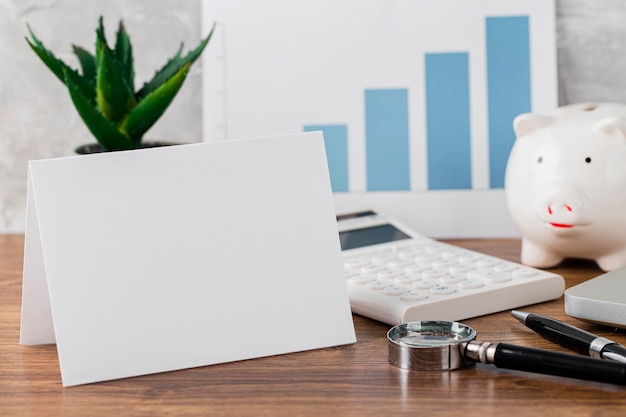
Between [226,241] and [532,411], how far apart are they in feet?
0.80

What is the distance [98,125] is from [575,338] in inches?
20.4

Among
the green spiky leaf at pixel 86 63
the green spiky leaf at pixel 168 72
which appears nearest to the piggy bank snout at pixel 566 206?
the green spiky leaf at pixel 168 72

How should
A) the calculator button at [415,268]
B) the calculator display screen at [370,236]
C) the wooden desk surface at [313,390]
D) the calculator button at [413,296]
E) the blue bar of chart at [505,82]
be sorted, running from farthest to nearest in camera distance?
the blue bar of chart at [505,82] < the calculator display screen at [370,236] < the calculator button at [415,268] < the calculator button at [413,296] < the wooden desk surface at [313,390]

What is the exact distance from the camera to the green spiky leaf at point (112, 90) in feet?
2.74

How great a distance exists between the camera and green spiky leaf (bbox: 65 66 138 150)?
2.54 feet

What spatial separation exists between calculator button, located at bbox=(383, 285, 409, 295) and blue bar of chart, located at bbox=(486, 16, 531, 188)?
0.41 meters

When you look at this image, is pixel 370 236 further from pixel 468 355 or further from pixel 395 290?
pixel 468 355

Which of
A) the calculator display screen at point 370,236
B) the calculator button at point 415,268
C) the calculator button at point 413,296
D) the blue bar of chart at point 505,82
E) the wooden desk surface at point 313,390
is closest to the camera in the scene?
the wooden desk surface at point 313,390

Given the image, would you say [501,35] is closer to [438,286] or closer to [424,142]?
[424,142]

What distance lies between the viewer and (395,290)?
68 cm

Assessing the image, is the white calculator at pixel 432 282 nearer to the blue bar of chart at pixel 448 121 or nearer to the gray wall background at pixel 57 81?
the blue bar of chart at pixel 448 121

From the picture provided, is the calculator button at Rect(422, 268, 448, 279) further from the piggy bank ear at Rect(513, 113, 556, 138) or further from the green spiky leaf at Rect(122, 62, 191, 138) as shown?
the green spiky leaf at Rect(122, 62, 191, 138)

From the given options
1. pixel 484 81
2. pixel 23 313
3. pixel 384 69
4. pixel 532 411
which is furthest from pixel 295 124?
pixel 532 411

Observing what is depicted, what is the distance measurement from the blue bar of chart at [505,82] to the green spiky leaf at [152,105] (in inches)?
17.0
